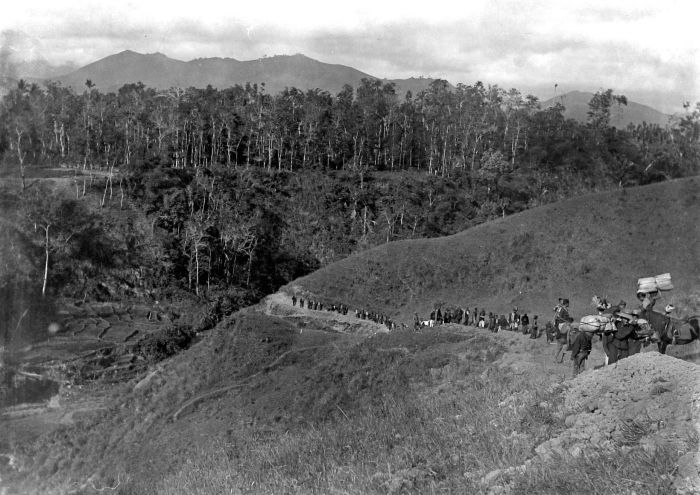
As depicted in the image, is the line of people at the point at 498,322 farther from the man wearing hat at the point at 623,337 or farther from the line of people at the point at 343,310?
the man wearing hat at the point at 623,337

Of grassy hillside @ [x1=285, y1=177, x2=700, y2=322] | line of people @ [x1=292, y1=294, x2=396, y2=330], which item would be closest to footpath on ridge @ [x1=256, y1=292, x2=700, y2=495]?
line of people @ [x1=292, y1=294, x2=396, y2=330]

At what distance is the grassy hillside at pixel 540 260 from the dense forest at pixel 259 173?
1673cm

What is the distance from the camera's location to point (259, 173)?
74688 millimetres

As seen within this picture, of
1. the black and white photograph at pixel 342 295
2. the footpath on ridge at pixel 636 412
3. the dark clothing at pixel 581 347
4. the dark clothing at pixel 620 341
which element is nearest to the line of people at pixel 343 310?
the black and white photograph at pixel 342 295

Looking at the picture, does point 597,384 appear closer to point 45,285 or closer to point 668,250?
point 668,250

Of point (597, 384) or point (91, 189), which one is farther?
point (91, 189)

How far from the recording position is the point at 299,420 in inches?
569

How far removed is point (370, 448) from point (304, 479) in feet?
3.95

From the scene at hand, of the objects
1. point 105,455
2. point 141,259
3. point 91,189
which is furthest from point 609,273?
point 91,189

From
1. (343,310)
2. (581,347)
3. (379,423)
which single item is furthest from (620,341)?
(343,310)

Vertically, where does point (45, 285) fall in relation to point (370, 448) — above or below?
below

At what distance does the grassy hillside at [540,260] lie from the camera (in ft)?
120

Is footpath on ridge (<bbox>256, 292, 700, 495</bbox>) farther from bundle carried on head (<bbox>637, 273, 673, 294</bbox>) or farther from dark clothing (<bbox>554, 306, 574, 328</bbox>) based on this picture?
dark clothing (<bbox>554, 306, 574, 328</bbox>)

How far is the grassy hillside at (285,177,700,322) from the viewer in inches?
1436
